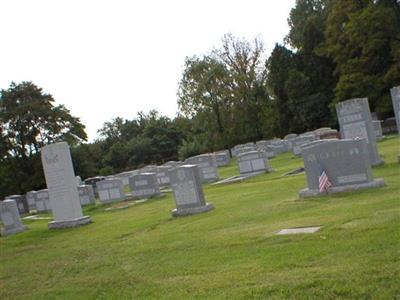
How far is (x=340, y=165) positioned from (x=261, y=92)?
43.7 metres

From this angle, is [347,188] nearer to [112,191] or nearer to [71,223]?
[71,223]

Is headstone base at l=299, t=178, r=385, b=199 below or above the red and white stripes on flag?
below

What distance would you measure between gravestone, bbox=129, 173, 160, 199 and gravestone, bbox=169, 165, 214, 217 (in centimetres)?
831

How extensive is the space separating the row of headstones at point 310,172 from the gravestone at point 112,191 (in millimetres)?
6564

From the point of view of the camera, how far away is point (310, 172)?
12461 millimetres

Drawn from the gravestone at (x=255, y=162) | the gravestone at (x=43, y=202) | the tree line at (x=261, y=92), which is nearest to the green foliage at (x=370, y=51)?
the tree line at (x=261, y=92)

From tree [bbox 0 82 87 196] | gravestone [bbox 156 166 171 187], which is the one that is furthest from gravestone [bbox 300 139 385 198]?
tree [bbox 0 82 87 196]

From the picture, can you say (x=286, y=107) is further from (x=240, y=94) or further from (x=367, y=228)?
(x=367, y=228)

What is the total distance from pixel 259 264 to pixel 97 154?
216 feet

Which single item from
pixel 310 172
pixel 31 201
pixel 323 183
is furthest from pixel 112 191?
pixel 323 183

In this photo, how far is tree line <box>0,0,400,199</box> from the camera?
4122cm

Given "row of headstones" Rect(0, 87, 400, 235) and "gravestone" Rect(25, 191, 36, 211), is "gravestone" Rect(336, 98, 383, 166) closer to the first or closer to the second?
"row of headstones" Rect(0, 87, 400, 235)

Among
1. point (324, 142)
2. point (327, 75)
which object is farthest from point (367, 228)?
point (327, 75)

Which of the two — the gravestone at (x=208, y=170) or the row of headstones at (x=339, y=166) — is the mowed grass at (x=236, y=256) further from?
the gravestone at (x=208, y=170)
